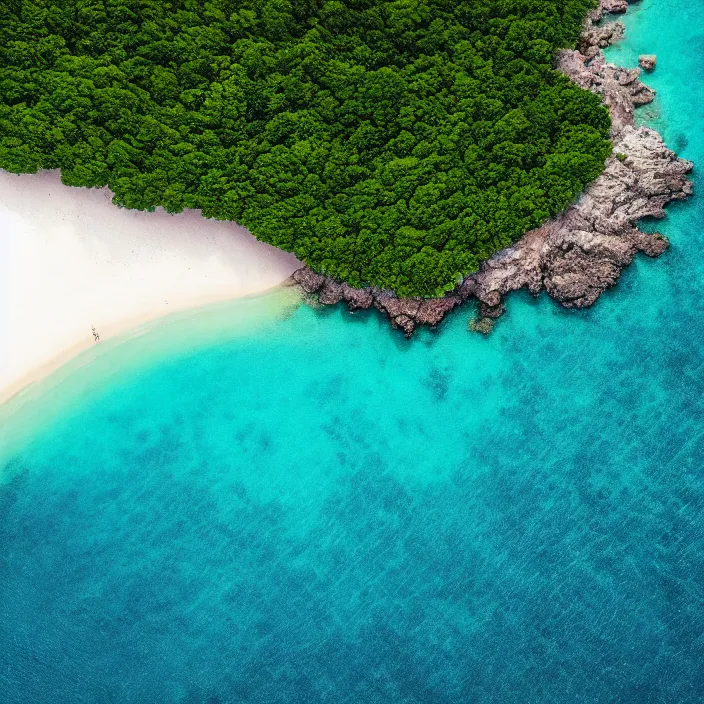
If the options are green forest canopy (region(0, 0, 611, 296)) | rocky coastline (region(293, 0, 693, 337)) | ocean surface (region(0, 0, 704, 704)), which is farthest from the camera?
rocky coastline (region(293, 0, 693, 337))

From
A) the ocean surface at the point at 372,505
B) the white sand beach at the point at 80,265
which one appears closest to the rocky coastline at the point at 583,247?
the ocean surface at the point at 372,505

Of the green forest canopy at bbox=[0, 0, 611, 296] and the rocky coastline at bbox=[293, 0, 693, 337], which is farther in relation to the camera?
the rocky coastline at bbox=[293, 0, 693, 337]

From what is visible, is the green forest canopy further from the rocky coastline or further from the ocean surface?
the ocean surface

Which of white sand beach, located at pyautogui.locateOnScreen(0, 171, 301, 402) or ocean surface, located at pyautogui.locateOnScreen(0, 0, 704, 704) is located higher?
white sand beach, located at pyautogui.locateOnScreen(0, 171, 301, 402)

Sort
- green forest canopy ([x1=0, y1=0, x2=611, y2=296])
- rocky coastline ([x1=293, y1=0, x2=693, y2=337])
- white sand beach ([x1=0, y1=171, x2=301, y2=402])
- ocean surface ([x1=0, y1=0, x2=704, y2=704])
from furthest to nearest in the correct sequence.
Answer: white sand beach ([x1=0, y1=171, x2=301, y2=402]), rocky coastline ([x1=293, y1=0, x2=693, y2=337]), green forest canopy ([x1=0, y1=0, x2=611, y2=296]), ocean surface ([x1=0, y1=0, x2=704, y2=704])

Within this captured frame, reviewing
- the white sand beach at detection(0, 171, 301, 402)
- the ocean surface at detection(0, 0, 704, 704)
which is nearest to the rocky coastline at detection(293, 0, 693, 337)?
the ocean surface at detection(0, 0, 704, 704)

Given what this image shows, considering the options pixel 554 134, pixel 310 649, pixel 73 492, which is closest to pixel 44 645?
pixel 73 492

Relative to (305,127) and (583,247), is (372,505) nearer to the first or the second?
(583,247)
